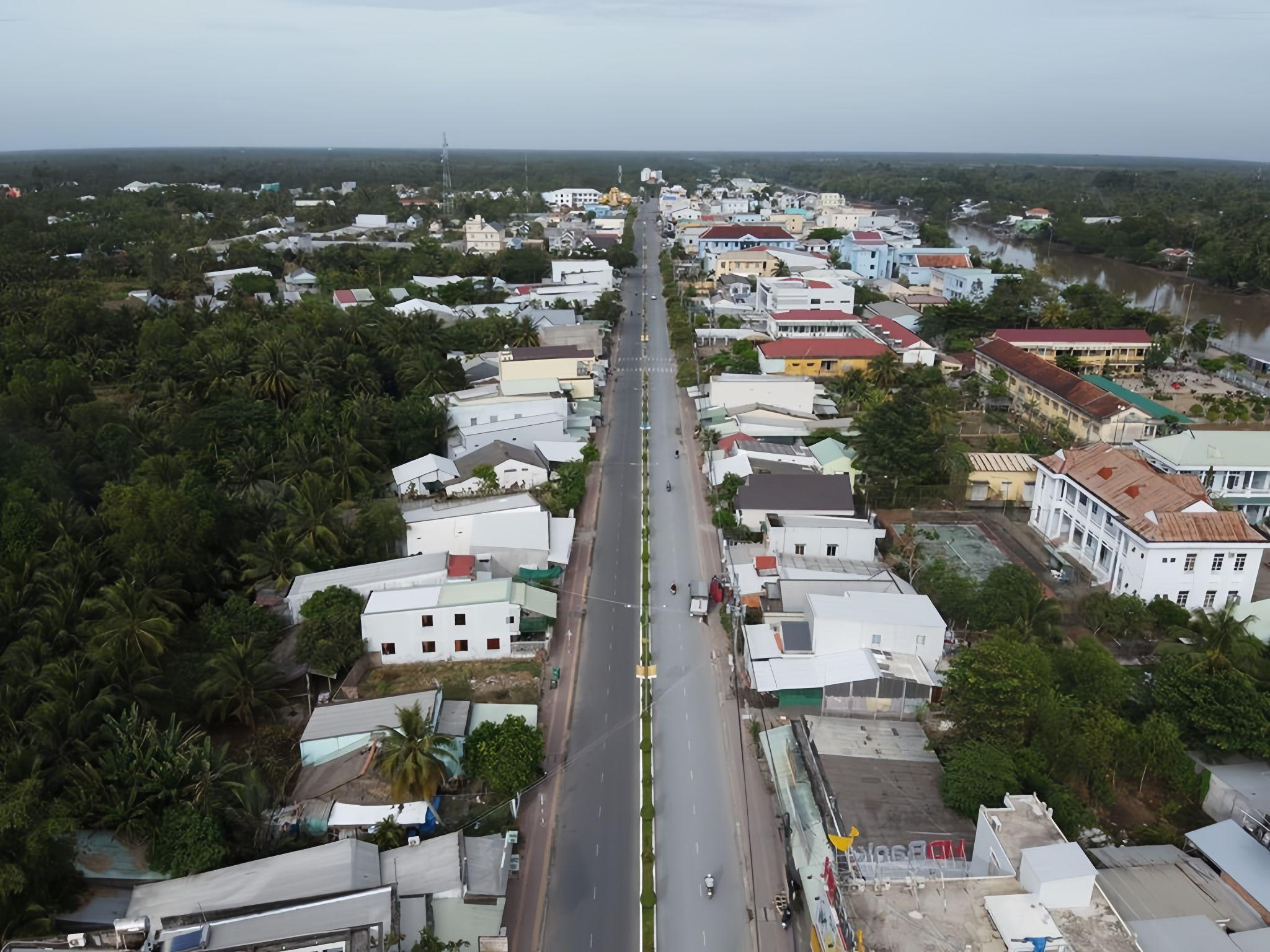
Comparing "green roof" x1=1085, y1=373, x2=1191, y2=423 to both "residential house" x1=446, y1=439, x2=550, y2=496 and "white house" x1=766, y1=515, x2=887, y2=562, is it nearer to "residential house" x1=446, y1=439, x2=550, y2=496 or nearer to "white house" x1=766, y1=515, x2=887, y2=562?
"white house" x1=766, y1=515, x2=887, y2=562

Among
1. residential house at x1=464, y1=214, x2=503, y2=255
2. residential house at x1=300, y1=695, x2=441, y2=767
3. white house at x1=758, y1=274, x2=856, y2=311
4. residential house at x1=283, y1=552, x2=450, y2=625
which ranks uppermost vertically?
residential house at x1=464, y1=214, x2=503, y2=255

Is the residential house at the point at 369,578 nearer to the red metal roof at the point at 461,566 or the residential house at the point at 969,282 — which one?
the red metal roof at the point at 461,566

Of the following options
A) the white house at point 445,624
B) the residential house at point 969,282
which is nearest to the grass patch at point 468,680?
the white house at point 445,624

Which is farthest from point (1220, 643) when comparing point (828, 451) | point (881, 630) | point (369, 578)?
point (369, 578)

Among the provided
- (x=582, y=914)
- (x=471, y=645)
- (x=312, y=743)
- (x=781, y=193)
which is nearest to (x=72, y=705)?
(x=312, y=743)

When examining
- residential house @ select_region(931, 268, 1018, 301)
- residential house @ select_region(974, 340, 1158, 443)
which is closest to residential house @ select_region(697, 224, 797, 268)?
residential house @ select_region(931, 268, 1018, 301)
